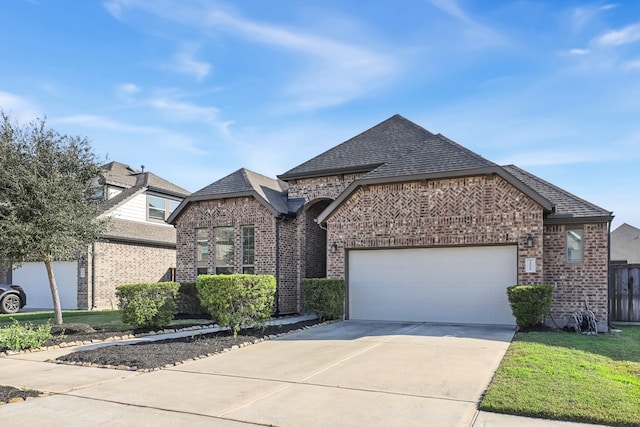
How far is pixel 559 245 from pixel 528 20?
6004 millimetres

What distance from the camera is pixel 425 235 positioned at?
13.1 m

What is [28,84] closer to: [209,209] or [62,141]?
[62,141]

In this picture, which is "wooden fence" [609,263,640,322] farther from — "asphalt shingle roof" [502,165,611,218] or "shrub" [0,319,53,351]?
"shrub" [0,319,53,351]

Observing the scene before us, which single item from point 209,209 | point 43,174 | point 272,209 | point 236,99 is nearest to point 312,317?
point 272,209

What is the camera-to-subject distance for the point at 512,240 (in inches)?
477

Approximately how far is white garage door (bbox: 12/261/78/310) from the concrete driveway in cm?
1169

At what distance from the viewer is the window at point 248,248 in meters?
16.7

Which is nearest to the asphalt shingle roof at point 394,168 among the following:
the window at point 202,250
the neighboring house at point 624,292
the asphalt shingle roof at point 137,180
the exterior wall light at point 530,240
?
the exterior wall light at point 530,240

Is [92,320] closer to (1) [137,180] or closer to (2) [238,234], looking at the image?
(2) [238,234]

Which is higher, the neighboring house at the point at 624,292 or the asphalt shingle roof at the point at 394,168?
the asphalt shingle roof at the point at 394,168

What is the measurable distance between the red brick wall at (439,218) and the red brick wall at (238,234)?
2.52m

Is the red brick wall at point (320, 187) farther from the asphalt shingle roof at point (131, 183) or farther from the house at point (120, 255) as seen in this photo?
the asphalt shingle roof at point (131, 183)

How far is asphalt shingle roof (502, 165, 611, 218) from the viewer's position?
39.6ft

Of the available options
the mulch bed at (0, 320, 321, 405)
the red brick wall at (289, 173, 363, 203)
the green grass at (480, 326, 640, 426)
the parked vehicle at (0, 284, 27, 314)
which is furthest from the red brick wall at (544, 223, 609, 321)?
the parked vehicle at (0, 284, 27, 314)
